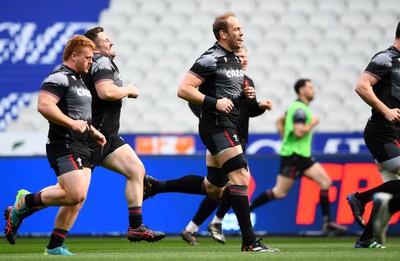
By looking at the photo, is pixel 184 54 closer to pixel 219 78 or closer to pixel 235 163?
pixel 219 78

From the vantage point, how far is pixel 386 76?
26.9 feet

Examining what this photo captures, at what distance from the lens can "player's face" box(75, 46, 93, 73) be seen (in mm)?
7707

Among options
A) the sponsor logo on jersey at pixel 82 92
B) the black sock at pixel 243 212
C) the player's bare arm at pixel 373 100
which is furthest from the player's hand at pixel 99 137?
the player's bare arm at pixel 373 100

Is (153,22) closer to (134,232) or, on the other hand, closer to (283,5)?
(283,5)

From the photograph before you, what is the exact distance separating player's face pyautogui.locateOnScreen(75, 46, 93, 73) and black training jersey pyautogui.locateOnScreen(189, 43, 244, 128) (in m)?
1.00

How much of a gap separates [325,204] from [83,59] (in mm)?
5702

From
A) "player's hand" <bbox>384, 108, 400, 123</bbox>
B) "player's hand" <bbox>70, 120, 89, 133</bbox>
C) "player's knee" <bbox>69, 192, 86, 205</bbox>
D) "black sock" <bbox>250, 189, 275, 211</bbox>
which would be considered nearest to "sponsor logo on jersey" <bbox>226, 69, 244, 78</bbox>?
"player's hand" <bbox>384, 108, 400, 123</bbox>

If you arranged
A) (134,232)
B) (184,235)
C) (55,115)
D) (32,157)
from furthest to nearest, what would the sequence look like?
(32,157) < (184,235) < (134,232) < (55,115)

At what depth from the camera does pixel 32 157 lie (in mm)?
12477

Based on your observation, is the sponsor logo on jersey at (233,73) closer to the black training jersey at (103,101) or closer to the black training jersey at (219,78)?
the black training jersey at (219,78)

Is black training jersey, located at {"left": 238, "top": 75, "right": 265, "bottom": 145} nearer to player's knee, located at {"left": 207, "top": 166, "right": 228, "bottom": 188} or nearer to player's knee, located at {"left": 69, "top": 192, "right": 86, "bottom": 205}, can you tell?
player's knee, located at {"left": 207, "top": 166, "right": 228, "bottom": 188}

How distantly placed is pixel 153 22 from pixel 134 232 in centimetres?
982

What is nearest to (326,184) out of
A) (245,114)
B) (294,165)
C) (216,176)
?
(294,165)

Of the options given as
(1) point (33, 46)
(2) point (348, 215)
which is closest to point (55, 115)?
(2) point (348, 215)
